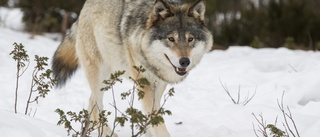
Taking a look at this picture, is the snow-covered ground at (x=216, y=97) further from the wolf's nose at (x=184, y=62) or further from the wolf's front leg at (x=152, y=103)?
the wolf's nose at (x=184, y=62)

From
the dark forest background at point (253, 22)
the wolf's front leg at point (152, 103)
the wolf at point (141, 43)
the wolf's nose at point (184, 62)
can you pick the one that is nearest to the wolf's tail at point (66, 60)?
the wolf at point (141, 43)

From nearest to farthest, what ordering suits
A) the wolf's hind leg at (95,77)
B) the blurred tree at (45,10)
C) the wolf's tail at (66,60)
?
the wolf's hind leg at (95,77), the wolf's tail at (66,60), the blurred tree at (45,10)

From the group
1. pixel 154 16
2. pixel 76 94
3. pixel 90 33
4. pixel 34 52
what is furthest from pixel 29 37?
pixel 154 16

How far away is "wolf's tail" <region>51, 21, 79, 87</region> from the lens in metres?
4.45

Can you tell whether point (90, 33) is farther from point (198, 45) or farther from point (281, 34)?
point (281, 34)

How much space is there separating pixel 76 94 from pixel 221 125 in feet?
6.72

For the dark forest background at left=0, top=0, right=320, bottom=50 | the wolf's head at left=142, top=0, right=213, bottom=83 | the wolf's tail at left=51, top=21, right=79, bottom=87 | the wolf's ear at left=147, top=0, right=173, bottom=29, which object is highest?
the dark forest background at left=0, top=0, right=320, bottom=50

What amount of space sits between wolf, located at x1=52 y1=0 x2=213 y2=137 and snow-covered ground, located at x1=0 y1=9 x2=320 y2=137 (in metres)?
0.52

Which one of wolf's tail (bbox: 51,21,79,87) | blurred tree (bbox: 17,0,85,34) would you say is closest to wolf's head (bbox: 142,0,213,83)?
wolf's tail (bbox: 51,21,79,87)

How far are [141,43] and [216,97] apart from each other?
6.09 ft

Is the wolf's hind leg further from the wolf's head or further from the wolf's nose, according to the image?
Answer: the wolf's nose

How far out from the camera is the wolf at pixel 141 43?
11.0 feet

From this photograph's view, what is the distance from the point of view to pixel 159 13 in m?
3.46

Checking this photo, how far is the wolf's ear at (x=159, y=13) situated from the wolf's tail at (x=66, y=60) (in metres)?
1.35
